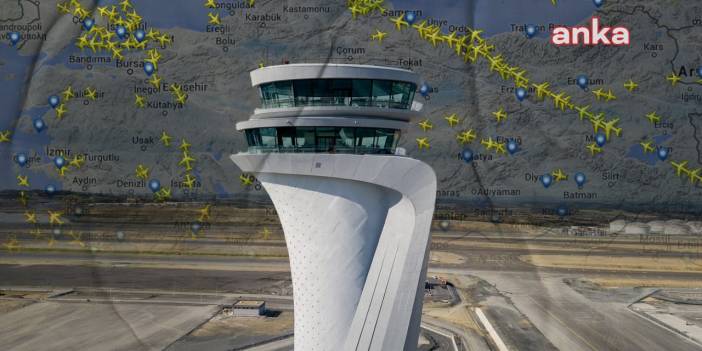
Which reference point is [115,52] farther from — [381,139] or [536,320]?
[536,320]

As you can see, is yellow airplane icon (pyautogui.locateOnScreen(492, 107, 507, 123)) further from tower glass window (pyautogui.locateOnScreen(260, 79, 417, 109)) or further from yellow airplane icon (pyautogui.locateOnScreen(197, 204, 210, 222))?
yellow airplane icon (pyautogui.locateOnScreen(197, 204, 210, 222))

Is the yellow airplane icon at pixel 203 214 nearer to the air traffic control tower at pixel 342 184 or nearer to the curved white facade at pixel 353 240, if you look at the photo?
the curved white facade at pixel 353 240

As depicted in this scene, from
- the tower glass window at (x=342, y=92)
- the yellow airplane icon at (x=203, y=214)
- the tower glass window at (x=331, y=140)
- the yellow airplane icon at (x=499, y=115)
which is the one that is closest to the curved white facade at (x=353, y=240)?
the tower glass window at (x=331, y=140)

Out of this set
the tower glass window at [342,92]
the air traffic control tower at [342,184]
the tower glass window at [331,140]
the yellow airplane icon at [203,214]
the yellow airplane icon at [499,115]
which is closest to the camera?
the air traffic control tower at [342,184]

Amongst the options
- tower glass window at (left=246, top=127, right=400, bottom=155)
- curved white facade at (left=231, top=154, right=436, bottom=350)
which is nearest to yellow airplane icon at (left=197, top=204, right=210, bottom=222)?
curved white facade at (left=231, top=154, right=436, bottom=350)

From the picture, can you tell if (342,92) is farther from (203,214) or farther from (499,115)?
(203,214)

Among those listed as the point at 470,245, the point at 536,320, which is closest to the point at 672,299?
the point at 536,320
